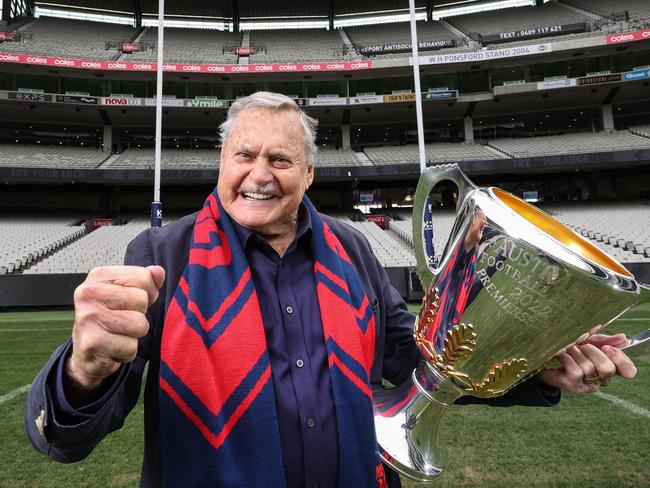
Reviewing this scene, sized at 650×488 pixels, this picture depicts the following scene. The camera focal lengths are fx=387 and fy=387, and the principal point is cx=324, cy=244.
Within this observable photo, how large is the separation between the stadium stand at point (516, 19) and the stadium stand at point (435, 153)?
29.4 feet

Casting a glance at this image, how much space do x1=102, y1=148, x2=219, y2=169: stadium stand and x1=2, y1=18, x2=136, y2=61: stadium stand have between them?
5.60 metres

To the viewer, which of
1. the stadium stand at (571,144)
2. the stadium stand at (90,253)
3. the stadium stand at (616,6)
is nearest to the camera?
the stadium stand at (90,253)

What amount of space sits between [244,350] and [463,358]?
489mm

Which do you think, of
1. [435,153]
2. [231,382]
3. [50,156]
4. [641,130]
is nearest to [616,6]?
[641,130]

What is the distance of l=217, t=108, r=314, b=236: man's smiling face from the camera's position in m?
1.08

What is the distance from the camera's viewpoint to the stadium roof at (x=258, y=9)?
2656 cm

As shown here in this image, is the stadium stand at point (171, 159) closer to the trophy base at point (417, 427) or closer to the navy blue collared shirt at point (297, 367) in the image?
the navy blue collared shirt at point (297, 367)

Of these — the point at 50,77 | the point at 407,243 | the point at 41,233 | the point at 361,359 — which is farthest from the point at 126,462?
the point at 50,77

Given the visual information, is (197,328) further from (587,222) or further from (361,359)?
(587,222)

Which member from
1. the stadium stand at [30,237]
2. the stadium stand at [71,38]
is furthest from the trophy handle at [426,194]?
the stadium stand at [71,38]

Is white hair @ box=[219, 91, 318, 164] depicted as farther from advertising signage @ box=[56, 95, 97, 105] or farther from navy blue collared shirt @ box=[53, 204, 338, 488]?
advertising signage @ box=[56, 95, 97, 105]

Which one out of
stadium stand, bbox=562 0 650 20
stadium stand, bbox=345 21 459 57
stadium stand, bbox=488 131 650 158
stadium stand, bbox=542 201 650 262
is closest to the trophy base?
stadium stand, bbox=542 201 650 262

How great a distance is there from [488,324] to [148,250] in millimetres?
822

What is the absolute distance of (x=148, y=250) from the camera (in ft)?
3.20
